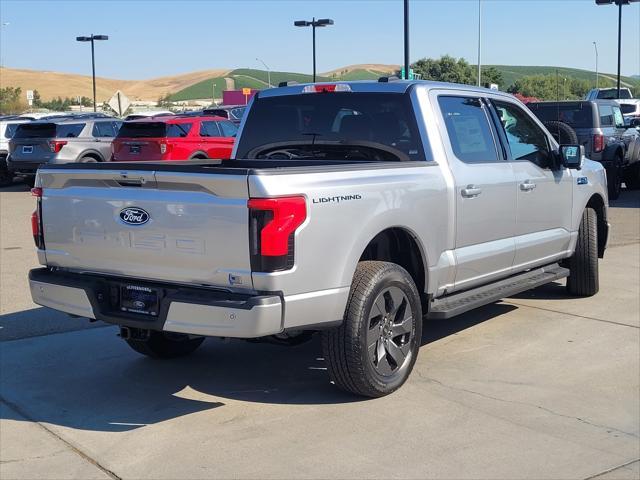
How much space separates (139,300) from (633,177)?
675 inches

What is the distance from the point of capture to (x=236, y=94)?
2275 inches

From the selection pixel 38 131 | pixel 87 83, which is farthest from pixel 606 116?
pixel 87 83

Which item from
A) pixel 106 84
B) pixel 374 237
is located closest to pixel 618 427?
pixel 374 237

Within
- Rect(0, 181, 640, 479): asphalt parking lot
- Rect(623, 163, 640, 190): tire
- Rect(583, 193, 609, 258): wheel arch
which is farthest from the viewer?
Rect(623, 163, 640, 190): tire

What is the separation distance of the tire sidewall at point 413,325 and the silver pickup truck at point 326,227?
12 millimetres

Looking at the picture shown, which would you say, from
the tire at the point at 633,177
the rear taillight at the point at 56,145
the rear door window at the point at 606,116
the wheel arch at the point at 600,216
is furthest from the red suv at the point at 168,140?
the wheel arch at the point at 600,216

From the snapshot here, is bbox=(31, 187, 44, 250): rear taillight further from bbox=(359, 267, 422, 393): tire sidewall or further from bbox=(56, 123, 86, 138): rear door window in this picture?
bbox=(56, 123, 86, 138): rear door window

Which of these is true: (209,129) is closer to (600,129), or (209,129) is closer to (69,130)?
(69,130)

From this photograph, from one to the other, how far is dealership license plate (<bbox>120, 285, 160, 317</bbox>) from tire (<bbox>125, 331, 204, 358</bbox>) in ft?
3.53

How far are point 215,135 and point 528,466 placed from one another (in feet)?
54.5

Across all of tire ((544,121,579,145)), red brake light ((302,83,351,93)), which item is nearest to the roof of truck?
red brake light ((302,83,351,93))

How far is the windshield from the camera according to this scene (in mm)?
6148

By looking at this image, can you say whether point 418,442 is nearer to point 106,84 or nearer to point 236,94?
point 236,94

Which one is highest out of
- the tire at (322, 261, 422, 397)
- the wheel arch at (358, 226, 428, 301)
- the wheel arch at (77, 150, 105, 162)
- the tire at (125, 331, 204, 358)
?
the wheel arch at (77, 150, 105, 162)
